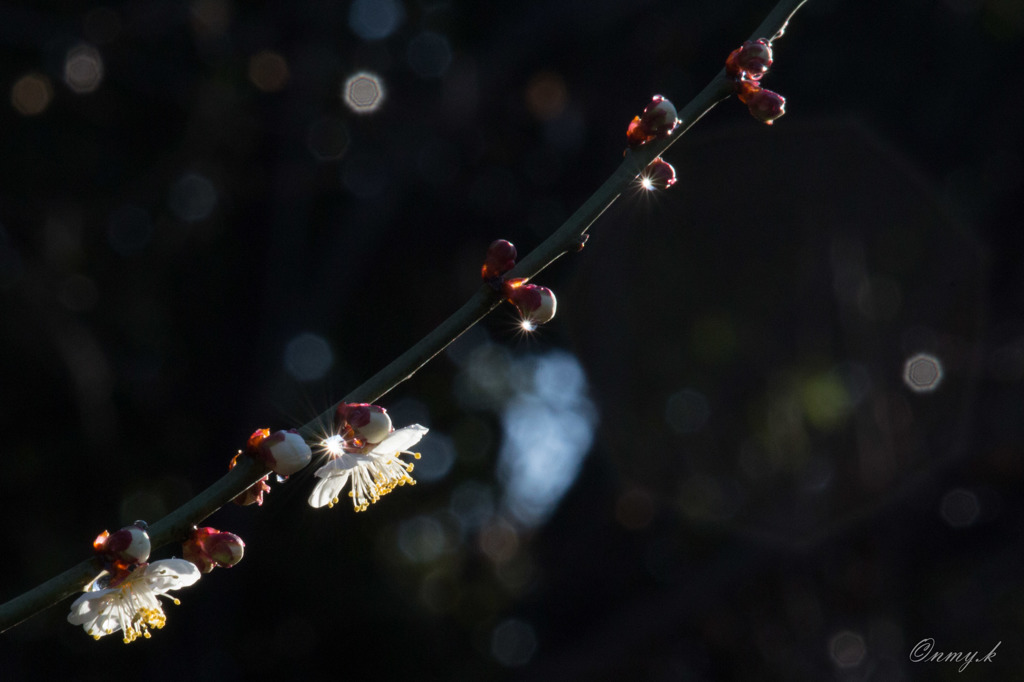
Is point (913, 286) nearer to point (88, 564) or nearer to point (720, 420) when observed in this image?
point (720, 420)

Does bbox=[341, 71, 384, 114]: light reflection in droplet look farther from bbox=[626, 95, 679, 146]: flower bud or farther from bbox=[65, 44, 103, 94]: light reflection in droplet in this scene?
bbox=[626, 95, 679, 146]: flower bud

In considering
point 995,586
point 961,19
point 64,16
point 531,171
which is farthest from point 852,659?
point 64,16

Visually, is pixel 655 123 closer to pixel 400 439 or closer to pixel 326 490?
pixel 400 439

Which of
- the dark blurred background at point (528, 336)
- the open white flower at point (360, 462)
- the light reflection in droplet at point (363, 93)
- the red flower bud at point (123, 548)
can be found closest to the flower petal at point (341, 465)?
the open white flower at point (360, 462)

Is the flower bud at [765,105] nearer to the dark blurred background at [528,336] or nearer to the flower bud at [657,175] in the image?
the flower bud at [657,175]

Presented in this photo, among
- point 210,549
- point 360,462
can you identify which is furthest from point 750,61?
point 210,549

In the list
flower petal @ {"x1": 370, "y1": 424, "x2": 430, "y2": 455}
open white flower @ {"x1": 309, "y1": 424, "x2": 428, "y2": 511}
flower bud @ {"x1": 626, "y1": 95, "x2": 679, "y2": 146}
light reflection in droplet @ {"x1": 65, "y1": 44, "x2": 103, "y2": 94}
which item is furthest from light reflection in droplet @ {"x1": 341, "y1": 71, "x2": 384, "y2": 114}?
flower bud @ {"x1": 626, "y1": 95, "x2": 679, "y2": 146}
